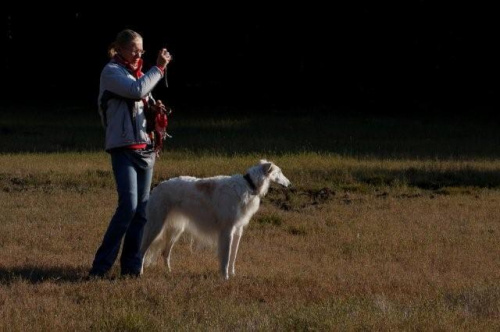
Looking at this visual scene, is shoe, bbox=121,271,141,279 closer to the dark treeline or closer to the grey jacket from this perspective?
the grey jacket

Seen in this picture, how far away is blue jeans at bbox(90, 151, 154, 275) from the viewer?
9211mm

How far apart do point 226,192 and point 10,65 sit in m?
35.1

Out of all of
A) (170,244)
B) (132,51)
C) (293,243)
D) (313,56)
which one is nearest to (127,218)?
(170,244)

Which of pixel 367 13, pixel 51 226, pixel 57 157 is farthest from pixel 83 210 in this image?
pixel 367 13

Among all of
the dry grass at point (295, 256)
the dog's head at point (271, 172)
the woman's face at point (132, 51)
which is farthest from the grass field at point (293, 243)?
the woman's face at point (132, 51)

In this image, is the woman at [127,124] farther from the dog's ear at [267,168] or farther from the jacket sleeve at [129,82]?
the dog's ear at [267,168]

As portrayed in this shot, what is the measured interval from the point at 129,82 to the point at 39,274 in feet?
6.89

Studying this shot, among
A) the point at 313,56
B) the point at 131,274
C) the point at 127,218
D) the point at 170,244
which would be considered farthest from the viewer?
the point at 313,56

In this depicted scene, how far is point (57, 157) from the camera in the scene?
69.8 feet

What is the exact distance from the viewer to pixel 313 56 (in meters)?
39.2

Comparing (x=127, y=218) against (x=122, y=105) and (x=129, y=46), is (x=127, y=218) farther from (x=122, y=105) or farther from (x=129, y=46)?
(x=129, y=46)

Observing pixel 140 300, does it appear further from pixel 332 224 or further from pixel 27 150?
pixel 27 150

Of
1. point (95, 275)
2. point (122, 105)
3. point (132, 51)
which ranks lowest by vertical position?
point (95, 275)

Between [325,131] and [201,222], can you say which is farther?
[325,131]
